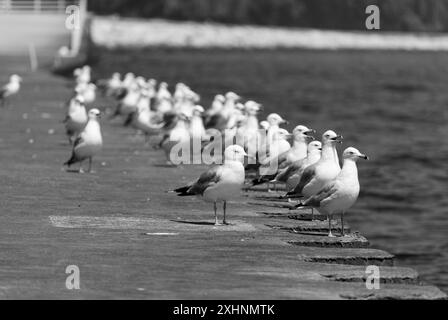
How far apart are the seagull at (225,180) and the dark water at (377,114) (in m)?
7.98

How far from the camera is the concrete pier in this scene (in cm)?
1440

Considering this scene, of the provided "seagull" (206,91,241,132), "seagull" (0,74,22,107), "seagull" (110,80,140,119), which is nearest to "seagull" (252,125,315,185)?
"seagull" (206,91,241,132)

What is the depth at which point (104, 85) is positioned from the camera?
4897cm

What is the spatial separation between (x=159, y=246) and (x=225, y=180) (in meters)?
1.77

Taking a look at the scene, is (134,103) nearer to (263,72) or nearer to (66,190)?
(66,190)

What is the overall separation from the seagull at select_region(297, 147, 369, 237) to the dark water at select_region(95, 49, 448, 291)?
8.01 metres

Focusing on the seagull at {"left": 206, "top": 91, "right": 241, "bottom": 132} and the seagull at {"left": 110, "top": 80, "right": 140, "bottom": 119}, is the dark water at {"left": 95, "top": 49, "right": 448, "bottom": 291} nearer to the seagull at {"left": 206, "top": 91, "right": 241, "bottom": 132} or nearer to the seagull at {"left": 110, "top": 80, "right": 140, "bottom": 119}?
the seagull at {"left": 206, "top": 91, "right": 241, "bottom": 132}

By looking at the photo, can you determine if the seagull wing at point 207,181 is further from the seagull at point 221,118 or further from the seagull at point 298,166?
the seagull at point 221,118

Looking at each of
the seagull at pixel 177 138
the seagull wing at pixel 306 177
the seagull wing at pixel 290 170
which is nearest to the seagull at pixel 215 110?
the seagull at pixel 177 138

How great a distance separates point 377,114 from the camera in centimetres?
8644

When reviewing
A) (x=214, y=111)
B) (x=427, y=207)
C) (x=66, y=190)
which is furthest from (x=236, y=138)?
(x=427, y=207)

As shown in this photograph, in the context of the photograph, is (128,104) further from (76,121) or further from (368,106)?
(368,106)

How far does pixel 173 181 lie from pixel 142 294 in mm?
9359

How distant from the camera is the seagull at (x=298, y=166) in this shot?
20070 millimetres
